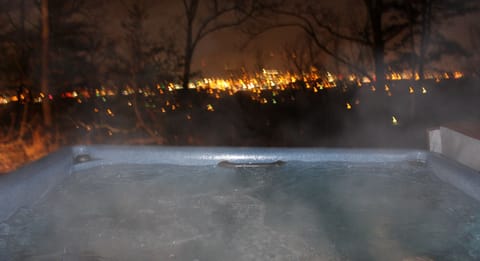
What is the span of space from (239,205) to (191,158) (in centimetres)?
103

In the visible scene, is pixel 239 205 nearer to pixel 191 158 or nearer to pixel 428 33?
pixel 191 158

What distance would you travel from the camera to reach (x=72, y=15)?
6.92 m

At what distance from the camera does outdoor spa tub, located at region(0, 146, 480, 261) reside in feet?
7.50

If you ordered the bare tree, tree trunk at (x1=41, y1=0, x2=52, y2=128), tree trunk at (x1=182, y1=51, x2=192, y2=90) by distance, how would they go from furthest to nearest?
1. the bare tree
2. tree trunk at (x1=182, y1=51, x2=192, y2=90)
3. tree trunk at (x1=41, y1=0, x2=52, y2=128)

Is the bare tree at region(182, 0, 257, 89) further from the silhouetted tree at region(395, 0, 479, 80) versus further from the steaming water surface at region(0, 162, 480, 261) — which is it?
the steaming water surface at region(0, 162, 480, 261)

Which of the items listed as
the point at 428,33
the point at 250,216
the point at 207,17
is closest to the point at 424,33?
the point at 428,33

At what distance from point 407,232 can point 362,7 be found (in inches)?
259

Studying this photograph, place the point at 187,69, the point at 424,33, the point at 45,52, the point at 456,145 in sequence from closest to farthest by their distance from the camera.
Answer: the point at 456,145
the point at 45,52
the point at 424,33
the point at 187,69

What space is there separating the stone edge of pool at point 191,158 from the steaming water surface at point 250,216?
73 mm

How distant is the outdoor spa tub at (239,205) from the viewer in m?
2.29

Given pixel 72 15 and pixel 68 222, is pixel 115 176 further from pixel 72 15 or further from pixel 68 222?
pixel 72 15

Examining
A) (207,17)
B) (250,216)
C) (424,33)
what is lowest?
(250,216)

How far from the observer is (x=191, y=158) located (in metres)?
3.85

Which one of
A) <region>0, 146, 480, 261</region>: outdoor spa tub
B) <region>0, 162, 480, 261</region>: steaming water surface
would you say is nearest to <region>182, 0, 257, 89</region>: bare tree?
<region>0, 146, 480, 261</region>: outdoor spa tub
